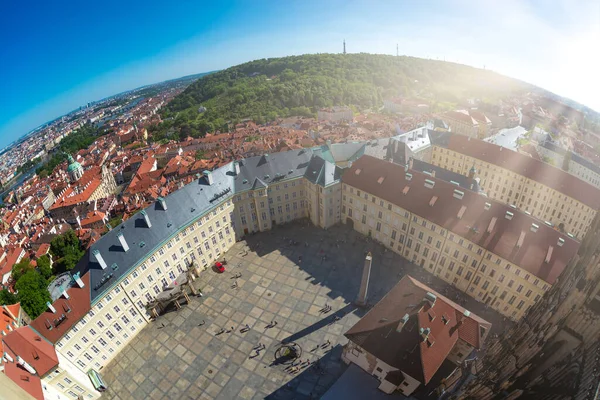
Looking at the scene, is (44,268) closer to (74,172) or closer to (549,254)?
(549,254)

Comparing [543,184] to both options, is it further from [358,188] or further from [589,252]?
[589,252]

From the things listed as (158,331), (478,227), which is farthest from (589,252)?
(158,331)

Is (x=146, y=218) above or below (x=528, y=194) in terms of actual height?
above

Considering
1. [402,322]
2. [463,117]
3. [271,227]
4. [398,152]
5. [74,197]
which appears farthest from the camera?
[463,117]

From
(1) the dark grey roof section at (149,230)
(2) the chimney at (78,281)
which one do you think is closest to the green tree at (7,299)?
(1) the dark grey roof section at (149,230)

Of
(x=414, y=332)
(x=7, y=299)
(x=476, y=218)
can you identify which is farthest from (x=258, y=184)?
(x=7, y=299)

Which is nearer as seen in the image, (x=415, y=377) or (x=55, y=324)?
(x=415, y=377)

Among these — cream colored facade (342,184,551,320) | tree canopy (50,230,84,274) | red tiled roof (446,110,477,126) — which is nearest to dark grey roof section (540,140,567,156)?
red tiled roof (446,110,477,126)
